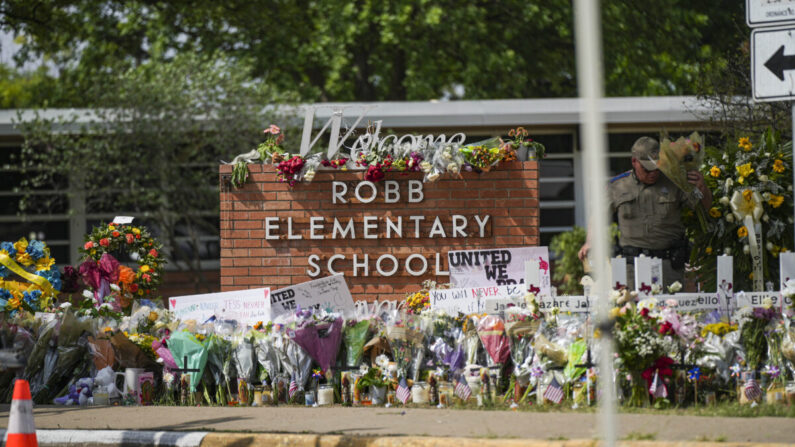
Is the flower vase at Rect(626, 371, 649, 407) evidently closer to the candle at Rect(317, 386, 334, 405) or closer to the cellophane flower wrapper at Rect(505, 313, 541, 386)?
the cellophane flower wrapper at Rect(505, 313, 541, 386)

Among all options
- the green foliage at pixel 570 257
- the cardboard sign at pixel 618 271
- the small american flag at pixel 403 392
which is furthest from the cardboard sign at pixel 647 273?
the green foliage at pixel 570 257

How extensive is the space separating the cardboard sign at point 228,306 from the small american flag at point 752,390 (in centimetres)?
375

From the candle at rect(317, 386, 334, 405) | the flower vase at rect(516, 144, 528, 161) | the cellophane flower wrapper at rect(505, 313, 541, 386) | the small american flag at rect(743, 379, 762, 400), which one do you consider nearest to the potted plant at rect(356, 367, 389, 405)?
the candle at rect(317, 386, 334, 405)

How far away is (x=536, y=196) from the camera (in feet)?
32.2

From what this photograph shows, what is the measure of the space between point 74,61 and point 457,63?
9.59 meters

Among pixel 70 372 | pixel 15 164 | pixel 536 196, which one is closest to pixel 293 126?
pixel 15 164

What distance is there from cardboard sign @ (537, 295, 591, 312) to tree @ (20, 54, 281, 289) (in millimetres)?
10160

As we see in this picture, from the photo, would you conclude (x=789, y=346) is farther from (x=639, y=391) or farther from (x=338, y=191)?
(x=338, y=191)

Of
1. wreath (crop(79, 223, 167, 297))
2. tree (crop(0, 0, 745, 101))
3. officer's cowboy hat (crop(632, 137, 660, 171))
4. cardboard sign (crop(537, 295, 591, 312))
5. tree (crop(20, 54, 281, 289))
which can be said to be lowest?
cardboard sign (crop(537, 295, 591, 312))

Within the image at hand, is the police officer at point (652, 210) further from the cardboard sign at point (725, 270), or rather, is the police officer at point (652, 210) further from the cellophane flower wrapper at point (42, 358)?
the cellophane flower wrapper at point (42, 358)

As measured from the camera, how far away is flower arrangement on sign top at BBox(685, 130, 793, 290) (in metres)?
9.16

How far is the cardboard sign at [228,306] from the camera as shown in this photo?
27.9ft

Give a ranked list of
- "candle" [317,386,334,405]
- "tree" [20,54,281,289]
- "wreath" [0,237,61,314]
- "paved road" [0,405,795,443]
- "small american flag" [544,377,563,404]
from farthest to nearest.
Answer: "tree" [20,54,281,289] < "wreath" [0,237,61,314] < "candle" [317,386,334,405] < "small american flag" [544,377,563,404] < "paved road" [0,405,795,443]

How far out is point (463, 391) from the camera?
7500 mm
